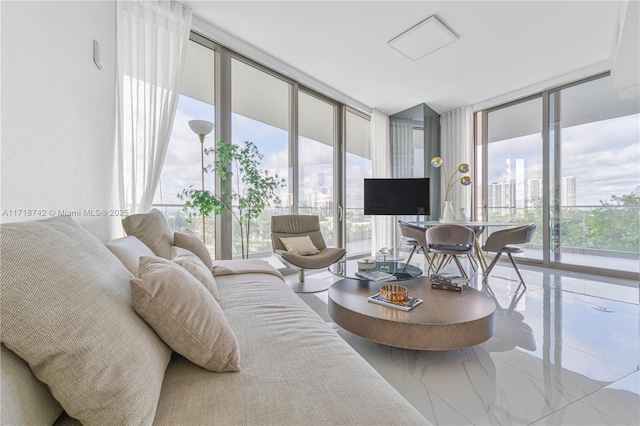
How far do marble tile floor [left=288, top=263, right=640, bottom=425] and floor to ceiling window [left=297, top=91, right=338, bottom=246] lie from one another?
2.19 m

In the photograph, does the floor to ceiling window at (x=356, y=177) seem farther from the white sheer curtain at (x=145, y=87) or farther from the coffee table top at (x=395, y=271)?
the white sheer curtain at (x=145, y=87)

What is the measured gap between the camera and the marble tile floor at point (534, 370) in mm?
1286

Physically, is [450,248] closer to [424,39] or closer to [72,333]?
[424,39]

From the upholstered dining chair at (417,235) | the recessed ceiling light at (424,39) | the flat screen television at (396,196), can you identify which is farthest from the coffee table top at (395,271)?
the recessed ceiling light at (424,39)

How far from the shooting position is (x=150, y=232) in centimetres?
177

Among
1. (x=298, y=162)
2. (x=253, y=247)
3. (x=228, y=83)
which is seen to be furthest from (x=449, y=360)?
(x=228, y=83)

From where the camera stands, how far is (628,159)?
12.3 ft

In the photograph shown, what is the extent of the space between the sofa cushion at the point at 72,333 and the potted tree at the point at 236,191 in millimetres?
2122

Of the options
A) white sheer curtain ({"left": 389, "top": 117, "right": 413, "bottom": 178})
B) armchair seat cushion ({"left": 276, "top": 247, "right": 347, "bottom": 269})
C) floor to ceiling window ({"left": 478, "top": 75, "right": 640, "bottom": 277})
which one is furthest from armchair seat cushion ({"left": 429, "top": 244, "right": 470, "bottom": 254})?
white sheer curtain ({"left": 389, "top": 117, "right": 413, "bottom": 178})

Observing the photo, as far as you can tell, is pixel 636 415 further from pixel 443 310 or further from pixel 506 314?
pixel 506 314

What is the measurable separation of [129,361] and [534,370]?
202 centimetres

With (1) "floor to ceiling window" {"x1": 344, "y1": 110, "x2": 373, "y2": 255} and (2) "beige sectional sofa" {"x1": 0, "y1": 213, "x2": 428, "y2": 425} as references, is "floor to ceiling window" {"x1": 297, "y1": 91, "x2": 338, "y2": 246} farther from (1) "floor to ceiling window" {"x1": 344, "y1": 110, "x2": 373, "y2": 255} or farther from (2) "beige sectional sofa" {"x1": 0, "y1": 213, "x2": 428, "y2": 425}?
(2) "beige sectional sofa" {"x1": 0, "y1": 213, "x2": 428, "y2": 425}

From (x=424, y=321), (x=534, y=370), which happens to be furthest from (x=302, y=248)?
(x=534, y=370)

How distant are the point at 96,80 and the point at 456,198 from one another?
5.53m
